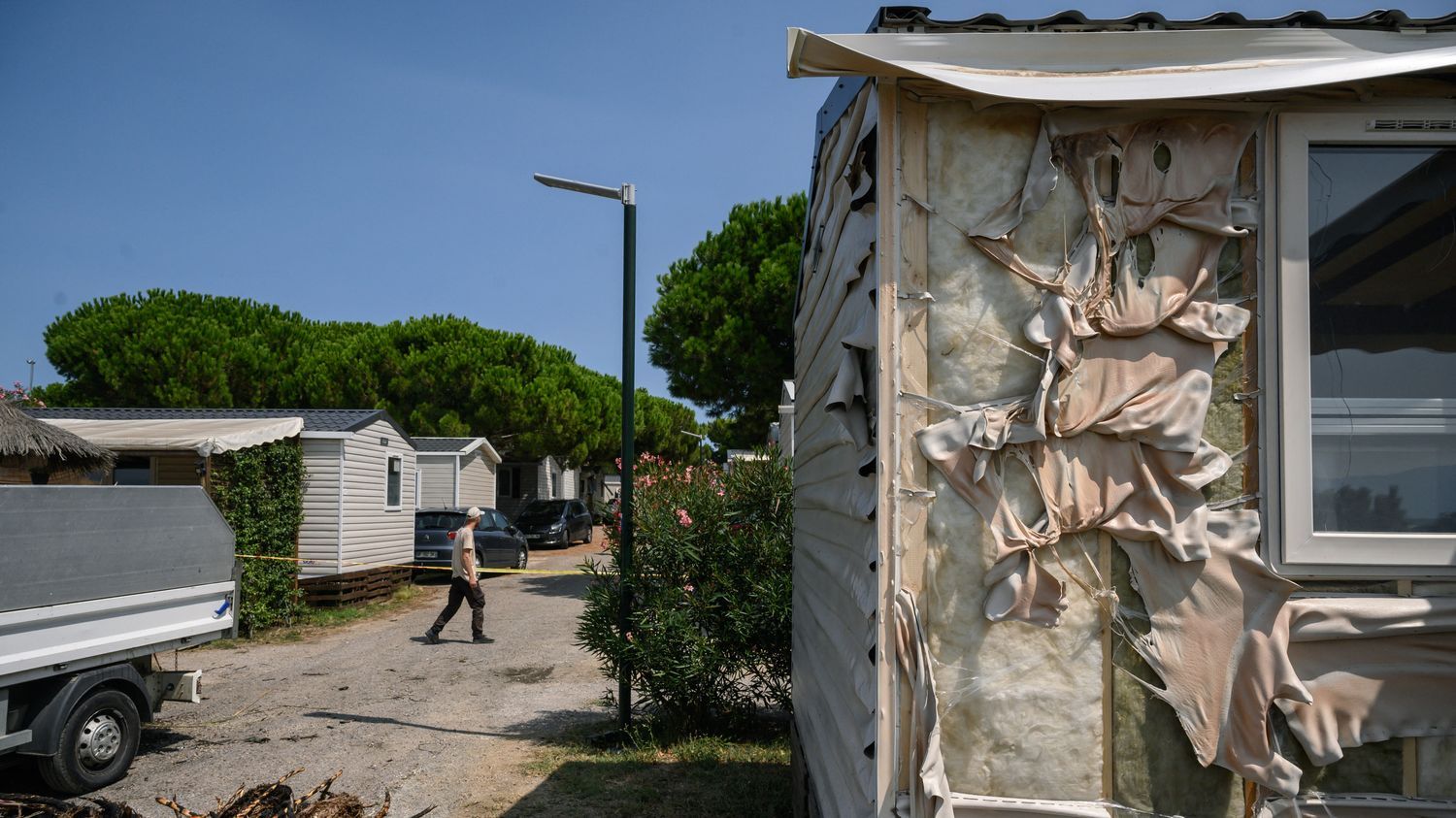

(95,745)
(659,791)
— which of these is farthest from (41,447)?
(659,791)

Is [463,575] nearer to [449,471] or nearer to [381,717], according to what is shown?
[381,717]

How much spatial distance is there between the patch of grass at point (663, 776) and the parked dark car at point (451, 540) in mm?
13253

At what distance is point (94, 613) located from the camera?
6.61 meters

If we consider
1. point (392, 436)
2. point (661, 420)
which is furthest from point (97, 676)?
point (661, 420)

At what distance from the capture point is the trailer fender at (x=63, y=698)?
20.3ft

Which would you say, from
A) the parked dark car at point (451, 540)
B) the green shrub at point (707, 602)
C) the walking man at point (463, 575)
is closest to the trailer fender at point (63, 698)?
the green shrub at point (707, 602)

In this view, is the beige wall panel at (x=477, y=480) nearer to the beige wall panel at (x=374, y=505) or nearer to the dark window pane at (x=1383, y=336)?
the beige wall panel at (x=374, y=505)

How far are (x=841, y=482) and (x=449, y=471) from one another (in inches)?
983

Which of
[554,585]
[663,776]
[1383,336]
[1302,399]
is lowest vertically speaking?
[554,585]

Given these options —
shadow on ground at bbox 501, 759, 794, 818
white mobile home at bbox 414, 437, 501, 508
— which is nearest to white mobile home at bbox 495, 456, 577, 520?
white mobile home at bbox 414, 437, 501, 508

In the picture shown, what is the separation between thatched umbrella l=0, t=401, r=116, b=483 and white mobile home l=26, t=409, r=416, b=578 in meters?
0.78

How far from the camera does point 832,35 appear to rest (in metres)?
2.55

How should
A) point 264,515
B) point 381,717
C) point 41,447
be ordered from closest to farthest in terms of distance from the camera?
1. point 381,717
2. point 41,447
3. point 264,515

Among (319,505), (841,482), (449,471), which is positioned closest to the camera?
(841,482)
